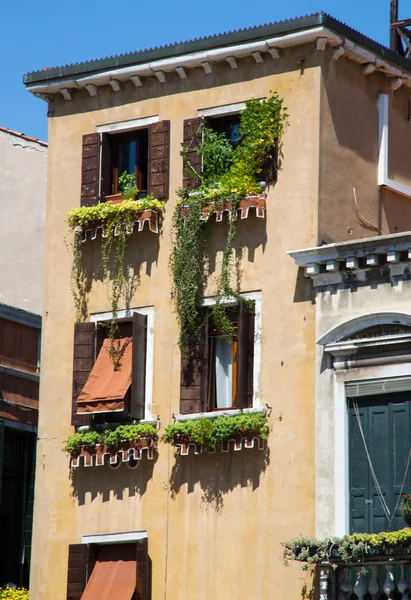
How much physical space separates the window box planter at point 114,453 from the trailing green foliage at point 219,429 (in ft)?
1.89

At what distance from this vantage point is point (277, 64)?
2595 cm

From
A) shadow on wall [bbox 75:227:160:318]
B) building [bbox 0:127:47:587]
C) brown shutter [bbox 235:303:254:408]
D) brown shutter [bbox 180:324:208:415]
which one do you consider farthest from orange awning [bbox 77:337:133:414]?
building [bbox 0:127:47:587]

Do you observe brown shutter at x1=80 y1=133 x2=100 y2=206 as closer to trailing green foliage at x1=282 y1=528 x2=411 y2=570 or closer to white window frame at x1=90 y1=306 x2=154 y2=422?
white window frame at x1=90 y1=306 x2=154 y2=422

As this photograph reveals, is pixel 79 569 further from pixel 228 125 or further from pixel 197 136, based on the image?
pixel 228 125

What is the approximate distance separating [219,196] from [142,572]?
6.28 meters

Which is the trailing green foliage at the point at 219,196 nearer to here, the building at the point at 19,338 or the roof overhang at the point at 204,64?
the roof overhang at the point at 204,64

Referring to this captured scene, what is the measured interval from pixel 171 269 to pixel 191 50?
3.77m

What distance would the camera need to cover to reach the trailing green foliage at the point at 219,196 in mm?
25531

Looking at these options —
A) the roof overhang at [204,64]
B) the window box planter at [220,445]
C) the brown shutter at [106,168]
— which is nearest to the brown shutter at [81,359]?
the window box planter at [220,445]

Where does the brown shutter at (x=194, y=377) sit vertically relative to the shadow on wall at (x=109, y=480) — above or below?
above

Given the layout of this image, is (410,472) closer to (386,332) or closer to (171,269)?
(386,332)

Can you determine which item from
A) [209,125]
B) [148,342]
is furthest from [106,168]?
[148,342]

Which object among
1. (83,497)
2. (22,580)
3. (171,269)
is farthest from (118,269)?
(22,580)

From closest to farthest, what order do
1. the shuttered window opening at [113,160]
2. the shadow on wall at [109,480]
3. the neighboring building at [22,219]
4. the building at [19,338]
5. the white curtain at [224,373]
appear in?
the white curtain at [224,373] → the shadow on wall at [109,480] → the shuttered window opening at [113,160] → the building at [19,338] → the neighboring building at [22,219]
